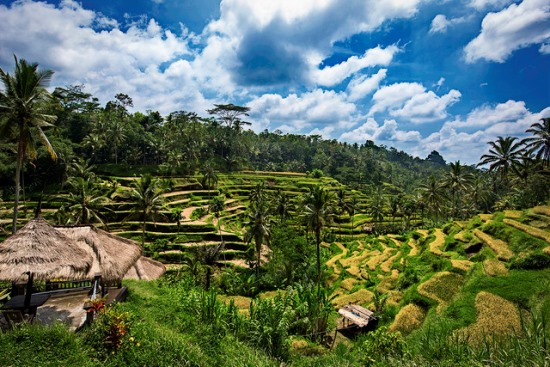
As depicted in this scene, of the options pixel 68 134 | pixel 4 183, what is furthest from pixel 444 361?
pixel 68 134

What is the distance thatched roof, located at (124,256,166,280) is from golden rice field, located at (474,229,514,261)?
70.4 ft

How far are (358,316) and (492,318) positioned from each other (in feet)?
29.0

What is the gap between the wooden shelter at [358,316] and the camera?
1939 cm

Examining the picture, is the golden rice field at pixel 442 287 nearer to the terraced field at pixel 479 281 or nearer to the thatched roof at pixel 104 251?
the terraced field at pixel 479 281

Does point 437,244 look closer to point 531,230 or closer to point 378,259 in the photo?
point 531,230

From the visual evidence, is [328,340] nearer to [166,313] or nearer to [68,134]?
[166,313]

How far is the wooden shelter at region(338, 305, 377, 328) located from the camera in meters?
19.4

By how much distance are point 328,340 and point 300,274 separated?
61.2 feet

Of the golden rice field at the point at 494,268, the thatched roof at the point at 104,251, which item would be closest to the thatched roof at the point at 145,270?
the thatched roof at the point at 104,251

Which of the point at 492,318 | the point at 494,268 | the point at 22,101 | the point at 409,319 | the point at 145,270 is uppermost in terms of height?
the point at 22,101

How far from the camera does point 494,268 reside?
51.9 feet

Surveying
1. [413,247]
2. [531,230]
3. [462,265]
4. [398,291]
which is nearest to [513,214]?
[531,230]

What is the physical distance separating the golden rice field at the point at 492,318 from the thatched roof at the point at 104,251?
14261mm

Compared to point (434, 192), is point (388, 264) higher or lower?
lower
